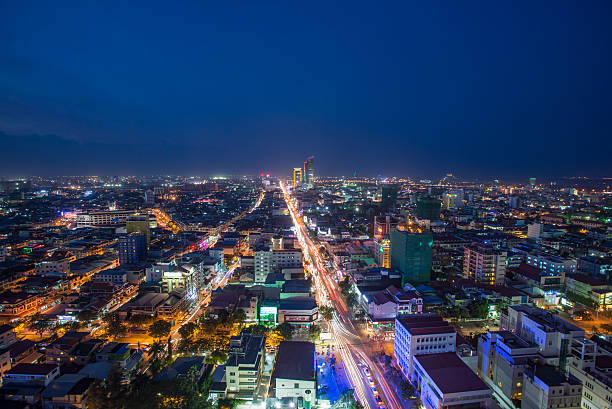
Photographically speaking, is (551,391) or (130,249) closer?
(551,391)

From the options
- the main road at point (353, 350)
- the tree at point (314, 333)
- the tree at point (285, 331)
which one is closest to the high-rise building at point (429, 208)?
the main road at point (353, 350)

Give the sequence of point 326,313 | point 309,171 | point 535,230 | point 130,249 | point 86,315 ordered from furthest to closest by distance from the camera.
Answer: point 309,171
point 535,230
point 130,249
point 326,313
point 86,315

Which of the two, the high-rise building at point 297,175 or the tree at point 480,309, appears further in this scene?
the high-rise building at point 297,175

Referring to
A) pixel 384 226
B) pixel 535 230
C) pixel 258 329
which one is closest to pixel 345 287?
pixel 258 329

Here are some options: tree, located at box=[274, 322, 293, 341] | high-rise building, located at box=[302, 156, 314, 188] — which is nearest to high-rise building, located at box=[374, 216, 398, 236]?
tree, located at box=[274, 322, 293, 341]

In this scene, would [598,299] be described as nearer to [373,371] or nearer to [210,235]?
[373,371]

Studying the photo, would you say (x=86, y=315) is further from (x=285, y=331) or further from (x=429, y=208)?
(x=429, y=208)

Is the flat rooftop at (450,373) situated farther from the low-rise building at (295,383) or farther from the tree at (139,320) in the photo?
the tree at (139,320)
